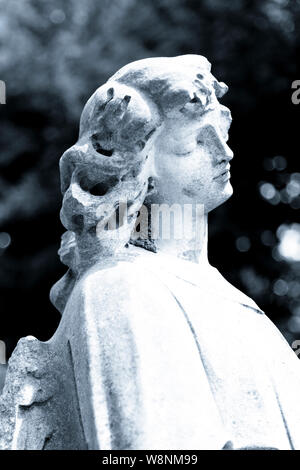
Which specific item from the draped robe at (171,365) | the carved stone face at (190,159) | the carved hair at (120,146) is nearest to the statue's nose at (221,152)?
the carved stone face at (190,159)

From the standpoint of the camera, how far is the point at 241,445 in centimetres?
262

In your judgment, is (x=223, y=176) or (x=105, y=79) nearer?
(x=223, y=176)

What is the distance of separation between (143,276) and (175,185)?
1.20 feet

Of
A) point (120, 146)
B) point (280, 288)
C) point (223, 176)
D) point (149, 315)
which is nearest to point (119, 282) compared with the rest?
point (149, 315)

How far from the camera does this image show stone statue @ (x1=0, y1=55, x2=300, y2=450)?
102 inches

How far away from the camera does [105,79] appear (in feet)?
18.5

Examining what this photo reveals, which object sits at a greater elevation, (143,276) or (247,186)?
(247,186)

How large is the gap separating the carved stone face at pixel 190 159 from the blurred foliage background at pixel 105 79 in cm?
238

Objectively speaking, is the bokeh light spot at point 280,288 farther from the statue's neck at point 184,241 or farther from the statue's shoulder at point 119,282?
the statue's shoulder at point 119,282

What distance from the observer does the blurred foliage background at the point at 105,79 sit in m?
5.59

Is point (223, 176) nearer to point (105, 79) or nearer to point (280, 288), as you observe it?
point (105, 79)

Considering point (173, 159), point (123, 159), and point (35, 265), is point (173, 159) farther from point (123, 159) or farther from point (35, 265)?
point (35, 265)

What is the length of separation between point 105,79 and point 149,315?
307 cm
